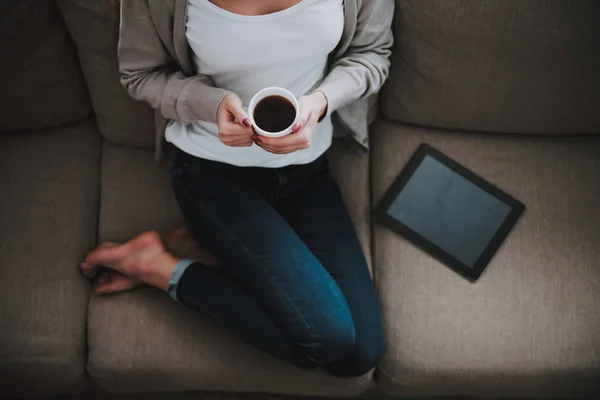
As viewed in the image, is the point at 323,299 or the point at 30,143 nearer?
Answer: the point at 323,299

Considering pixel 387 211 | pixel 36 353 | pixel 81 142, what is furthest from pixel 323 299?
pixel 81 142

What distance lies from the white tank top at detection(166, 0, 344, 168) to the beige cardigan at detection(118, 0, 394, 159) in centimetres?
3

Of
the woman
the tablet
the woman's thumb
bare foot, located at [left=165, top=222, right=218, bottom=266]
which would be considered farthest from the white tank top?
the tablet

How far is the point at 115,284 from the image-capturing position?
3.91 feet

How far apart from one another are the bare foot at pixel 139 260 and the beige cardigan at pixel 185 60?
0.25 metres

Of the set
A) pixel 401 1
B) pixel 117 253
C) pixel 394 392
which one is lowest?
pixel 394 392

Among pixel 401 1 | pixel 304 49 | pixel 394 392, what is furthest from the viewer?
pixel 394 392

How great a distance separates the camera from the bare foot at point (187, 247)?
123cm

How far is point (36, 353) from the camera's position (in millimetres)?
1129

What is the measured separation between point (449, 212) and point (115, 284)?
2.64 feet

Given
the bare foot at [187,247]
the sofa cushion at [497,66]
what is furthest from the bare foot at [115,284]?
the sofa cushion at [497,66]

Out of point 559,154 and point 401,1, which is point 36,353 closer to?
point 401,1

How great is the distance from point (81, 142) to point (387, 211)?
79 cm

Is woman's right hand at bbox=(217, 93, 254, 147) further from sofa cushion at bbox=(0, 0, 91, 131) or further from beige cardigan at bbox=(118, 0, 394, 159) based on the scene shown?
sofa cushion at bbox=(0, 0, 91, 131)
